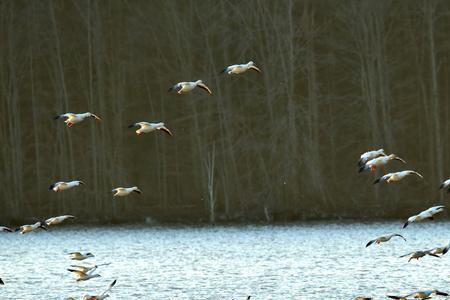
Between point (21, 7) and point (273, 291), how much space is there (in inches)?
1043

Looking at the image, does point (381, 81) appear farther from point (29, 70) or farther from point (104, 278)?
point (104, 278)

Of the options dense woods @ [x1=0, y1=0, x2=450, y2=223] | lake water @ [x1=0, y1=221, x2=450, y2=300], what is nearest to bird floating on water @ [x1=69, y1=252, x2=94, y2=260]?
lake water @ [x1=0, y1=221, x2=450, y2=300]

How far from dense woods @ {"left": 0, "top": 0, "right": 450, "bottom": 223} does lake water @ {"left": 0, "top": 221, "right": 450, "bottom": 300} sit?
5.26 m

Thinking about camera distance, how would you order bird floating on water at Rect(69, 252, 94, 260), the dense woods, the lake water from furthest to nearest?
the dense woods → the lake water → bird floating on water at Rect(69, 252, 94, 260)

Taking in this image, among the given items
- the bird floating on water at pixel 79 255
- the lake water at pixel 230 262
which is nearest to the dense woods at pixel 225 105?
the lake water at pixel 230 262

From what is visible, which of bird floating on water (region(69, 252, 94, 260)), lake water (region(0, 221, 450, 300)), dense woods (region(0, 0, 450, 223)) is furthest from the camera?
dense woods (region(0, 0, 450, 223))

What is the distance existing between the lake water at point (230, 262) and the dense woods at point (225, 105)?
5255 mm

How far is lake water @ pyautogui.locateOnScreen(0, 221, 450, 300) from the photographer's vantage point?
73.2 feet

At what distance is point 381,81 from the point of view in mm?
44406

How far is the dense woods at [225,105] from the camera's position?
44219 mm

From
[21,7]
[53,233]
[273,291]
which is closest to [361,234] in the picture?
[53,233]

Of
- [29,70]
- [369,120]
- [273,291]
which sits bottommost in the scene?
[273,291]

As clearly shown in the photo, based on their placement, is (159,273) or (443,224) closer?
(159,273)

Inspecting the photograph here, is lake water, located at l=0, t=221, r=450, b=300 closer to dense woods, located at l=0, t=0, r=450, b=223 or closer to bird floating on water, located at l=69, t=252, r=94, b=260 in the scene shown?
bird floating on water, located at l=69, t=252, r=94, b=260
